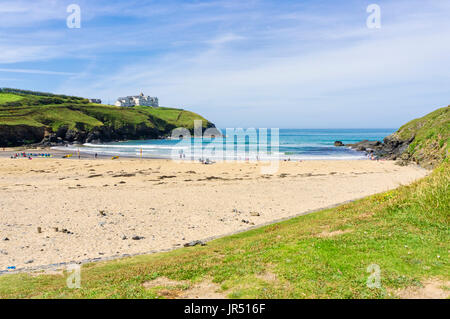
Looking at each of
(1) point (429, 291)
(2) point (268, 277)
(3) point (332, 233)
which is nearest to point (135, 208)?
(3) point (332, 233)

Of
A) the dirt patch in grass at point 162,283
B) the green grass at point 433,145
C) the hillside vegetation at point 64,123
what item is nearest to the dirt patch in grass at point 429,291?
the dirt patch in grass at point 162,283

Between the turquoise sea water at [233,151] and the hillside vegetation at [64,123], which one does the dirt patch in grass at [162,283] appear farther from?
the hillside vegetation at [64,123]

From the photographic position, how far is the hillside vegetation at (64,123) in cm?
9838

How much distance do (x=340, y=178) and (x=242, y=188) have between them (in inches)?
534

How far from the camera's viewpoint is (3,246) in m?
14.3

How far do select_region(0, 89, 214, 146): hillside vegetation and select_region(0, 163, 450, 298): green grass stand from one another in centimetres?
10412

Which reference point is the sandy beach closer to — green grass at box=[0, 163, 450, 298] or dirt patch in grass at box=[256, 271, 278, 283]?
green grass at box=[0, 163, 450, 298]

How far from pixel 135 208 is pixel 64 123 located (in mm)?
110534

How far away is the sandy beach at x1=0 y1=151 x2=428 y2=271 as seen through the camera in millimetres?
14633

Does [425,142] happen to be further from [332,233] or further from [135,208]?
[135,208]

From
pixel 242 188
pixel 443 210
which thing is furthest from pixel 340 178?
pixel 443 210

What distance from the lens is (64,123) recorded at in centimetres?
11594

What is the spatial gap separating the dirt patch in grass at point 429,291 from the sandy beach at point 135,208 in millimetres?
9956
